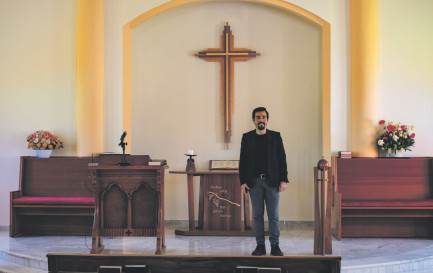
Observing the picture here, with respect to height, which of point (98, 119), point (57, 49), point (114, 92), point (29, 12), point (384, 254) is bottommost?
point (384, 254)

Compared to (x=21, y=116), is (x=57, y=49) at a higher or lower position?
higher

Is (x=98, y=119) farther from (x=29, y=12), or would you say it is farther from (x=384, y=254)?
(x=384, y=254)

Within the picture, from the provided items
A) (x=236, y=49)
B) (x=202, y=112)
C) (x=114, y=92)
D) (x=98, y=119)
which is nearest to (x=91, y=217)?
(x=98, y=119)

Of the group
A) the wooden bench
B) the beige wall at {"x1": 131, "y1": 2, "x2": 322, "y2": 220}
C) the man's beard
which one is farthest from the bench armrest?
the man's beard

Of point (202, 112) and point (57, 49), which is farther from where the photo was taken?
point (202, 112)

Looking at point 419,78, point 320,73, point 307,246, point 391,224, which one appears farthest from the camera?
point 320,73

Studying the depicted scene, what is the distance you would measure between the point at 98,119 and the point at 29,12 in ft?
5.68

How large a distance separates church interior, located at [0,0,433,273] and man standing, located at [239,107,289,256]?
1.85ft

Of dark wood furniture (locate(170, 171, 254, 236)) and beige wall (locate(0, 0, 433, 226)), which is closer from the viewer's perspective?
dark wood furniture (locate(170, 171, 254, 236))

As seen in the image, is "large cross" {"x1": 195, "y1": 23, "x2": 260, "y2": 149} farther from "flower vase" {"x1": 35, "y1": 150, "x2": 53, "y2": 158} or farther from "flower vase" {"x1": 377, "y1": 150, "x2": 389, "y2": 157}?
"flower vase" {"x1": 35, "y1": 150, "x2": 53, "y2": 158}

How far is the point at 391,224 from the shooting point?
5438mm

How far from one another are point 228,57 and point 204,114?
888 millimetres

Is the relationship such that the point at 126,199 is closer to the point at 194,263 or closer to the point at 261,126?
the point at 261,126

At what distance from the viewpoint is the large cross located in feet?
20.5
